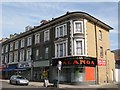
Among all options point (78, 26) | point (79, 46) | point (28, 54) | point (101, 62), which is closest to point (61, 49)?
point (79, 46)

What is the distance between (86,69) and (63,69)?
12.2 ft

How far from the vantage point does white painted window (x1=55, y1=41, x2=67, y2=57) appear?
32562 millimetres

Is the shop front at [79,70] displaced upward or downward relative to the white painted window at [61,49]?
downward

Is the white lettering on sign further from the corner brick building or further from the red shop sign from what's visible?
the red shop sign

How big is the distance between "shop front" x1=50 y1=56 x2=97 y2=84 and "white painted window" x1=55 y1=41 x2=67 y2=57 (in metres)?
1.36

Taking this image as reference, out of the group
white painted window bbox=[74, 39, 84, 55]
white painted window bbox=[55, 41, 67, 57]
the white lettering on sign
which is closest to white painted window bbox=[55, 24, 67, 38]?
white painted window bbox=[55, 41, 67, 57]

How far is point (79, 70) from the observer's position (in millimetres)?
30781

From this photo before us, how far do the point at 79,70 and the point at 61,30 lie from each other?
744cm

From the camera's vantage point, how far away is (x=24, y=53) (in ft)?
142

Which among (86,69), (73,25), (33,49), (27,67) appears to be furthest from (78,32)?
(27,67)

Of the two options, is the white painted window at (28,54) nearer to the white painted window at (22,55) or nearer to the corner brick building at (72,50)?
the corner brick building at (72,50)

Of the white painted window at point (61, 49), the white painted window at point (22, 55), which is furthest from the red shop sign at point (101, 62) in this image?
the white painted window at point (22, 55)

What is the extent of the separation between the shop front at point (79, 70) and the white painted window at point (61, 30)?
4.38 metres

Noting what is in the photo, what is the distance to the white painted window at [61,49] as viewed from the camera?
32562 millimetres
